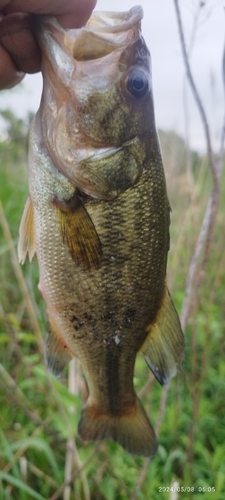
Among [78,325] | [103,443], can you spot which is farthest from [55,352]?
[103,443]

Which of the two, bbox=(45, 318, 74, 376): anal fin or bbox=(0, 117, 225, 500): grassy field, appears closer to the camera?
bbox=(45, 318, 74, 376): anal fin

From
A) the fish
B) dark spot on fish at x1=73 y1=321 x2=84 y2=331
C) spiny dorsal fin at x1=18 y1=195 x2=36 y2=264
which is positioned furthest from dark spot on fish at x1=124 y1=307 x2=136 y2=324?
spiny dorsal fin at x1=18 y1=195 x2=36 y2=264

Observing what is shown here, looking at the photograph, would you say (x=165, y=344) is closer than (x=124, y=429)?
Yes

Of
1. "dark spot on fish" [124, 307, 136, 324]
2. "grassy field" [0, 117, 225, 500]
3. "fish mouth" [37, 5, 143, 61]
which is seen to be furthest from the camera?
"grassy field" [0, 117, 225, 500]

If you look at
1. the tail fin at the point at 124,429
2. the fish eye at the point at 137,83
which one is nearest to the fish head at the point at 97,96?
the fish eye at the point at 137,83

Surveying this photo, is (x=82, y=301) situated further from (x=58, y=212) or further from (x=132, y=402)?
(x=132, y=402)

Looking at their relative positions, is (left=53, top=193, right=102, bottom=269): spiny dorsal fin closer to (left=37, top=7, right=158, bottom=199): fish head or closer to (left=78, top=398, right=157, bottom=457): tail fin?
(left=37, top=7, right=158, bottom=199): fish head

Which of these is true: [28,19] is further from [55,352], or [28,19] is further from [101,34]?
[55,352]
